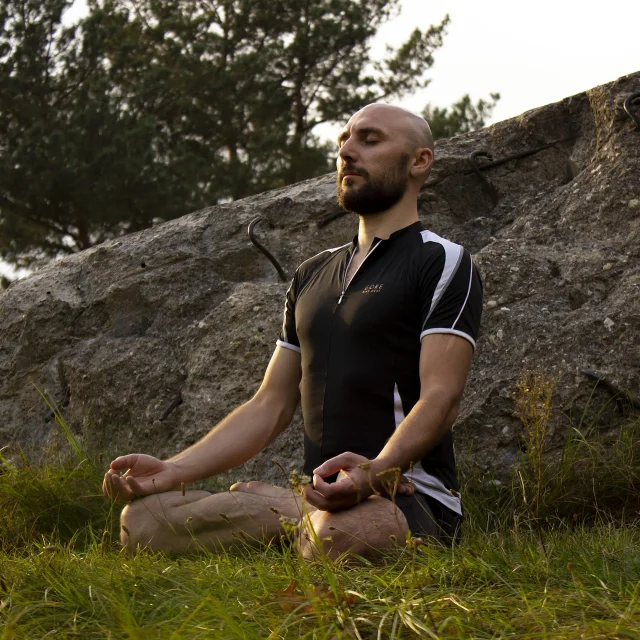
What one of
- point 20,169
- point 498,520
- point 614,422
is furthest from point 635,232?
point 20,169

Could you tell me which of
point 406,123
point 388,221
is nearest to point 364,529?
point 388,221

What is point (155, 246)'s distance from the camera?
5.49 meters

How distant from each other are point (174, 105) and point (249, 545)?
45.6 ft

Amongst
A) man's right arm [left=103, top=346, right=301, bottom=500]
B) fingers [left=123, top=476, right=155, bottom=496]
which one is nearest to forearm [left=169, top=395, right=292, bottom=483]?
man's right arm [left=103, top=346, right=301, bottom=500]

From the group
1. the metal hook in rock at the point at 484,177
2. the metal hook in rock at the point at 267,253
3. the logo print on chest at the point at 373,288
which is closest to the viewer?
the logo print on chest at the point at 373,288

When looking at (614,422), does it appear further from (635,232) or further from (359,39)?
(359,39)

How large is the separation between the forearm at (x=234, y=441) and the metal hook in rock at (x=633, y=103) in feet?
7.04

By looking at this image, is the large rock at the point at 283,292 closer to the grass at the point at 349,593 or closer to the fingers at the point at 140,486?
the grass at the point at 349,593

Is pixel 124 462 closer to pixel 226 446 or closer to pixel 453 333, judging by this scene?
pixel 226 446

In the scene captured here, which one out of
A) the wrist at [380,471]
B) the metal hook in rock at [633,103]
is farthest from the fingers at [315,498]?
the metal hook in rock at [633,103]

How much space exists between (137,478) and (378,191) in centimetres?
131

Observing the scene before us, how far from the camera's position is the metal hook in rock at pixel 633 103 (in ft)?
14.6

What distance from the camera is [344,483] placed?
2756 millimetres

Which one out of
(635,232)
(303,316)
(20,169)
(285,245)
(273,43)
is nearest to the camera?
(303,316)
